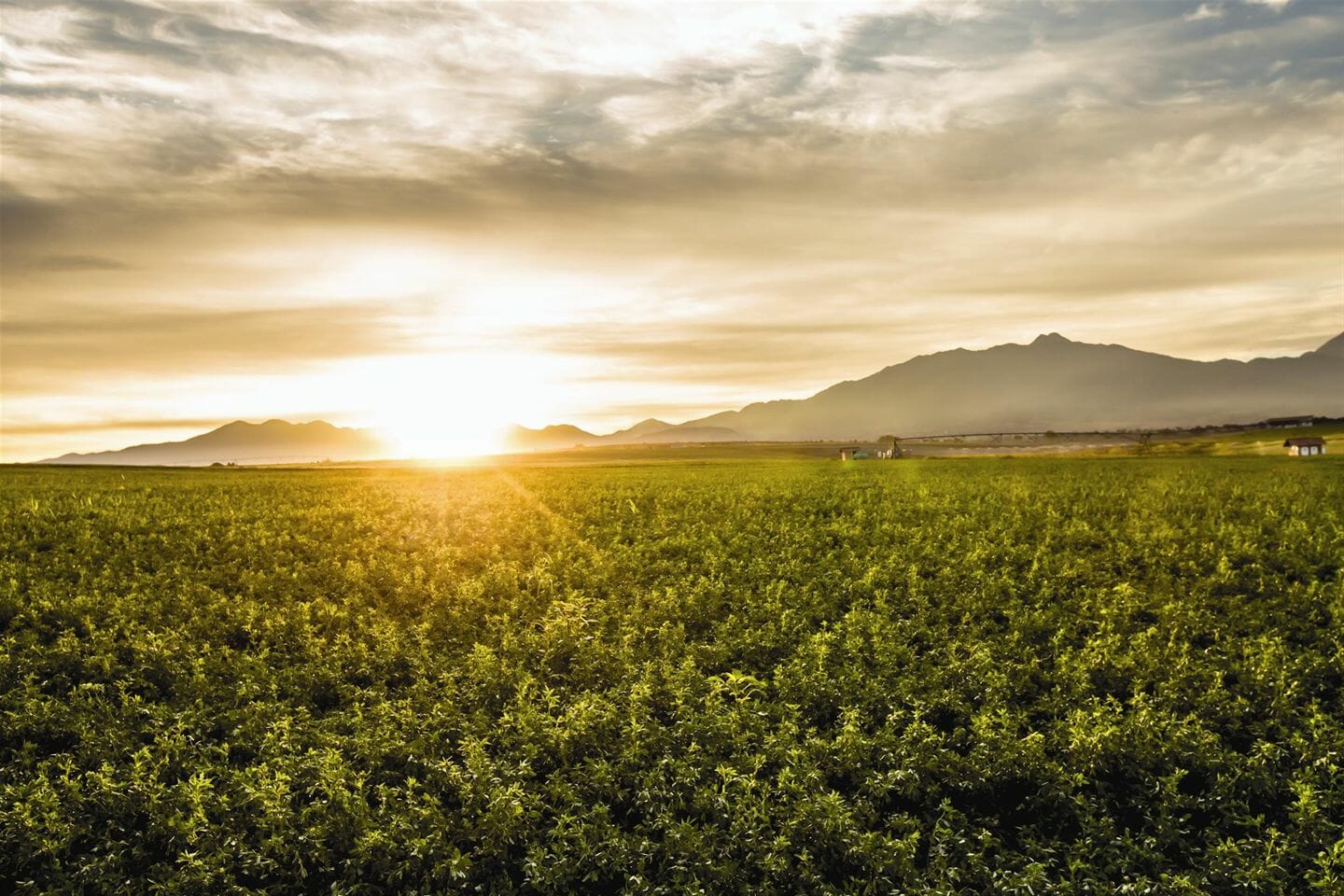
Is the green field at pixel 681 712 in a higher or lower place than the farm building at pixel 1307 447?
lower

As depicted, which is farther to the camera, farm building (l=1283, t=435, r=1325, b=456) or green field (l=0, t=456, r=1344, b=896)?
farm building (l=1283, t=435, r=1325, b=456)

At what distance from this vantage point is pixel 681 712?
15.0m

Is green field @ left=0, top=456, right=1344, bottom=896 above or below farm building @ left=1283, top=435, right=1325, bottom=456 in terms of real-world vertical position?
below

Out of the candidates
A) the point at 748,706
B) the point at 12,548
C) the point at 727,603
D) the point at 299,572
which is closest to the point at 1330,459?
the point at 727,603

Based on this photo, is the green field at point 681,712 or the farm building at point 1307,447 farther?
the farm building at point 1307,447

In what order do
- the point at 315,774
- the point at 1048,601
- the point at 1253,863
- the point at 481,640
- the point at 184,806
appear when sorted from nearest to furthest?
the point at 1253,863 → the point at 184,806 → the point at 315,774 → the point at 481,640 → the point at 1048,601

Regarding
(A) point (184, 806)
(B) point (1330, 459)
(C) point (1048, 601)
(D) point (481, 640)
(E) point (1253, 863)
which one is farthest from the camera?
(B) point (1330, 459)

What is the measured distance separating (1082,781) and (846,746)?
12.3 feet

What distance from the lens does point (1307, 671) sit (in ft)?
54.6

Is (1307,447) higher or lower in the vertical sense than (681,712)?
higher

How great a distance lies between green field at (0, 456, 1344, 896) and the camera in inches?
444

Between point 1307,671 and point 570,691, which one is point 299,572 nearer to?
point 570,691

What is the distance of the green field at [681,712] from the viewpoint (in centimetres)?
1128

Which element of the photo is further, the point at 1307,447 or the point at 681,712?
the point at 1307,447
